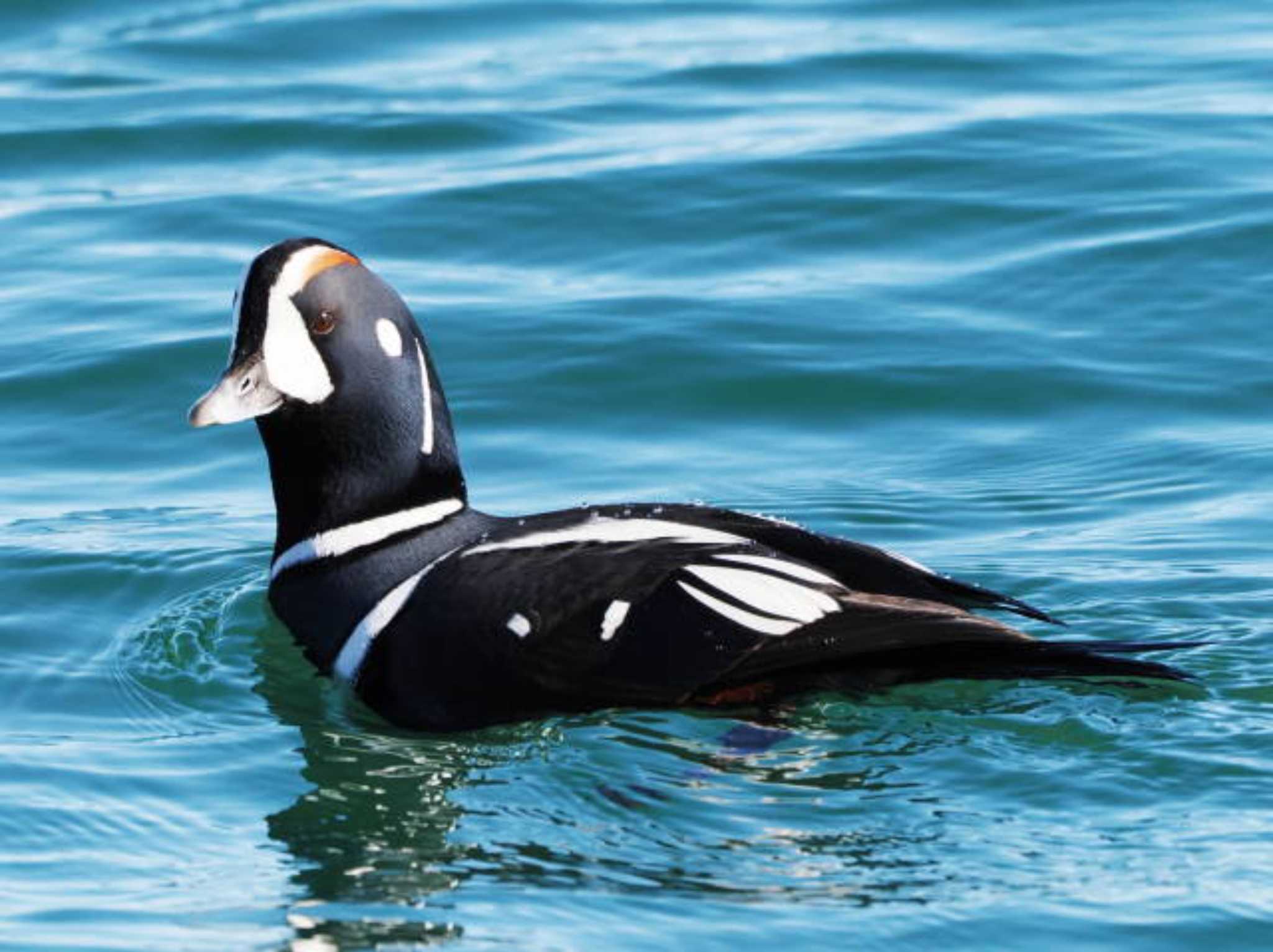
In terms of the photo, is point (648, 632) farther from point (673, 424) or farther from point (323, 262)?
point (673, 424)

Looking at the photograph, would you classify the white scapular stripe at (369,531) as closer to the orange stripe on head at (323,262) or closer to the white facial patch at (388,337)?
the white facial patch at (388,337)

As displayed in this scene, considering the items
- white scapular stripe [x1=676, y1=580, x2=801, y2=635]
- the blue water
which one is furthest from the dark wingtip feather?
white scapular stripe [x1=676, y1=580, x2=801, y2=635]

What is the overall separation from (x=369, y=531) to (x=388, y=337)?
0.51 m

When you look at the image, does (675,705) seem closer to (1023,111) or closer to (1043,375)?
(1043,375)

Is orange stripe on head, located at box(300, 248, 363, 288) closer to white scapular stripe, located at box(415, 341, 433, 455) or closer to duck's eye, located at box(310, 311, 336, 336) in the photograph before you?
duck's eye, located at box(310, 311, 336, 336)

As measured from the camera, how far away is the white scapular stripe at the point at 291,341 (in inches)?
283

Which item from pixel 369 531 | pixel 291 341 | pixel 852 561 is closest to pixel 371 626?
pixel 369 531

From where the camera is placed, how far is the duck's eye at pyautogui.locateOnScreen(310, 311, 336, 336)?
7215 mm

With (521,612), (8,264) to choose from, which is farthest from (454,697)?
(8,264)

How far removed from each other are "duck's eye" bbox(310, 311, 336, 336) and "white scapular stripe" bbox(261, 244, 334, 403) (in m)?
0.03

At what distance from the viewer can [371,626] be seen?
7.08 m

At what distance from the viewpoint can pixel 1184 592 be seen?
26.0ft

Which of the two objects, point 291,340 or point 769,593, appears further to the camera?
point 291,340

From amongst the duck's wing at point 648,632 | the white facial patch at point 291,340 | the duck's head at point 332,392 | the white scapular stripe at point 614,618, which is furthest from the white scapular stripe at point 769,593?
the white facial patch at point 291,340
